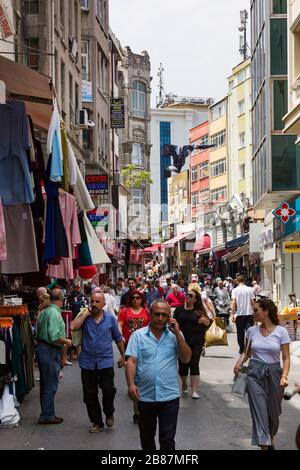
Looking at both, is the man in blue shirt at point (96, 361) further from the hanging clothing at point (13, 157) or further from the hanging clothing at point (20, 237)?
the hanging clothing at point (13, 157)

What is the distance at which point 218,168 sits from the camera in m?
69.1

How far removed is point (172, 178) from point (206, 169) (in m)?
20.8

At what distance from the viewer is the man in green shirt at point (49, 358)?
10.7 metres

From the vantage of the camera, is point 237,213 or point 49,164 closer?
point 49,164

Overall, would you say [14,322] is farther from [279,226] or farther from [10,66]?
[279,226]

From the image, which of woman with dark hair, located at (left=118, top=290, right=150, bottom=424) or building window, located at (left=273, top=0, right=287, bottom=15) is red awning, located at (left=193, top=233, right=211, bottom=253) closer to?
building window, located at (left=273, top=0, right=287, bottom=15)

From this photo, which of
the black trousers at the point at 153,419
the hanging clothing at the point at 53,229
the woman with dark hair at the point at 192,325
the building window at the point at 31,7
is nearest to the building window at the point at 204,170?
the building window at the point at 31,7

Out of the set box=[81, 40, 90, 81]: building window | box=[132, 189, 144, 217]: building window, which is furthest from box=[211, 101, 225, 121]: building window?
box=[81, 40, 90, 81]: building window

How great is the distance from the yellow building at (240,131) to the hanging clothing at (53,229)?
48.5m

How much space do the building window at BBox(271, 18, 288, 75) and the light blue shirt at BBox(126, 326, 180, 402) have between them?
83.0 feet

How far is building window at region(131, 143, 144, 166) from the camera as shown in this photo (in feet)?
265

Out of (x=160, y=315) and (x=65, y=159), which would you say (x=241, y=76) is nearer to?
(x=65, y=159)
